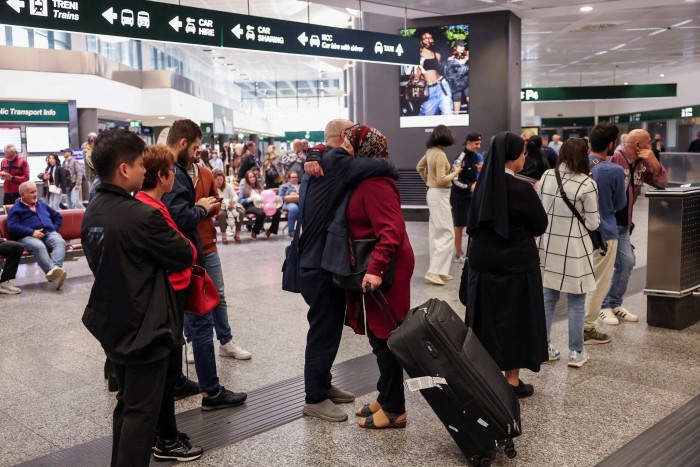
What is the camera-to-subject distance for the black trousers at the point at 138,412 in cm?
267

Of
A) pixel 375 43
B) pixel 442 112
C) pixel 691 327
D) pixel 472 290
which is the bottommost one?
pixel 691 327

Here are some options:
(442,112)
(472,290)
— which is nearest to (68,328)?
(472,290)

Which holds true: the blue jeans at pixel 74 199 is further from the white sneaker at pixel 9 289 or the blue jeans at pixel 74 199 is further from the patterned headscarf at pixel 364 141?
the patterned headscarf at pixel 364 141

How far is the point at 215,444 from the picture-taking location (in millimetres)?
3473

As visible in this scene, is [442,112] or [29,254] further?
[442,112]

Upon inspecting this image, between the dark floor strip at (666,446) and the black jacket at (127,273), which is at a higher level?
the black jacket at (127,273)

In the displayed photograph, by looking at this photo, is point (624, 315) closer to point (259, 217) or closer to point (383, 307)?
point (383, 307)

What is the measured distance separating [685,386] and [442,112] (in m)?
9.68

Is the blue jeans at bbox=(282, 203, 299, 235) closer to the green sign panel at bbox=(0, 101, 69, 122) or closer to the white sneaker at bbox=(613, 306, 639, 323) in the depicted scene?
the white sneaker at bbox=(613, 306, 639, 323)

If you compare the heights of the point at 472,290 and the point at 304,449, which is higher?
the point at 472,290

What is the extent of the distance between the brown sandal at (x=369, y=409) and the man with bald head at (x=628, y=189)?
2.94m

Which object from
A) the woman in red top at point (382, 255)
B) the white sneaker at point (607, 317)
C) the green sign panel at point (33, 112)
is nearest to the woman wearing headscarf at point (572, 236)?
the white sneaker at point (607, 317)

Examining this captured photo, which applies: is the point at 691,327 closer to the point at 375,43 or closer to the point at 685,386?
the point at 685,386

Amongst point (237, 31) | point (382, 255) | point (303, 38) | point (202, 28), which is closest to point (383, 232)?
point (382, 255)
